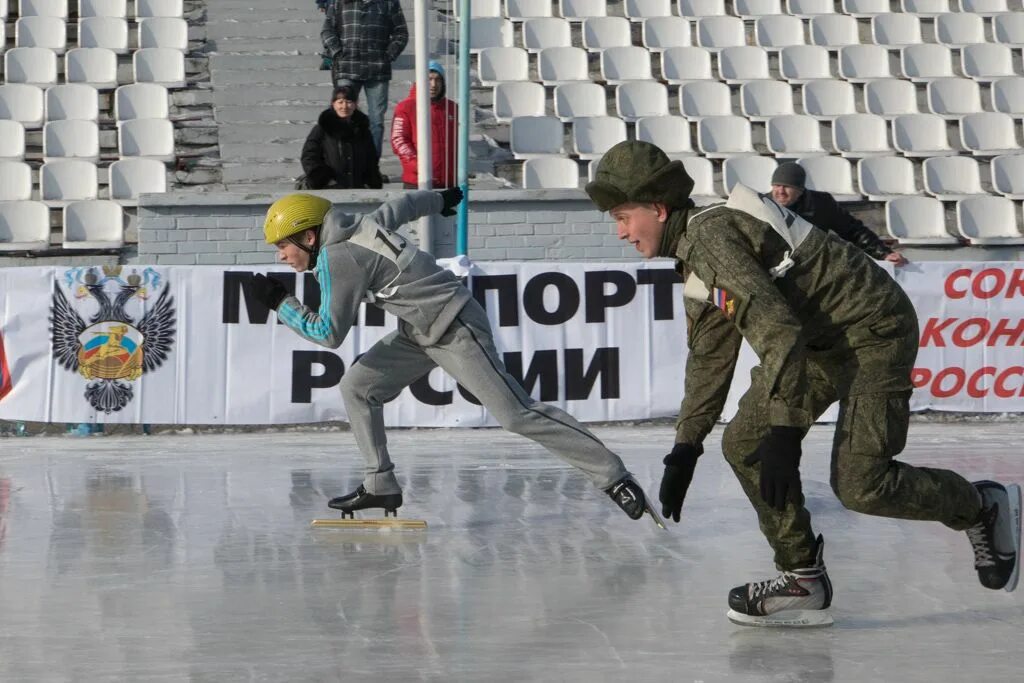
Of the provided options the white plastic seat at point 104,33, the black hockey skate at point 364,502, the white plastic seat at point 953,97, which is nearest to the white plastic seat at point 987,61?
the white plastic seat at point 953,97

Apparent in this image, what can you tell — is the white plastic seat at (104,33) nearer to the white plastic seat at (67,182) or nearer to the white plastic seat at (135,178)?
the white plastic seat at (67,182)

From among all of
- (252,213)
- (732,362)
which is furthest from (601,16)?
(732,362)

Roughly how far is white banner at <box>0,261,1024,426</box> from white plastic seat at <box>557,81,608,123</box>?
377 cm

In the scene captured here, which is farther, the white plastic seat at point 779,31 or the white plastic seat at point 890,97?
the white plastic seat at point 779,31

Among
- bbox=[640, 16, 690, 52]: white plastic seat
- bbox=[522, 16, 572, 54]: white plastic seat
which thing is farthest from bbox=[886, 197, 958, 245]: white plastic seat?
bbox=[522, 16, 572, 54]: white plastic seat

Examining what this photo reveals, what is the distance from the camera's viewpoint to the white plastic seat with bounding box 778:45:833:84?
16.2 metres

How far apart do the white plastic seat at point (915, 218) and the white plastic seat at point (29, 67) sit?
802cm

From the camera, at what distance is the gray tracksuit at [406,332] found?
627 centimetres

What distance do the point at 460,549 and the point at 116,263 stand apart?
770 centimetres

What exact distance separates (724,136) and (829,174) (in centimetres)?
108

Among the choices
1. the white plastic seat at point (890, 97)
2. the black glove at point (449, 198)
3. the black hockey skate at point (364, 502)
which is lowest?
the black hockey skate at point (364, 502)

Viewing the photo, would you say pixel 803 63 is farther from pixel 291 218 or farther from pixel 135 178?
pixel 291 218

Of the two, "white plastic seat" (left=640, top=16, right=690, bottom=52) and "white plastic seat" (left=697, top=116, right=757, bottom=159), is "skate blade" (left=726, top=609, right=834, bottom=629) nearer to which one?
"white plastic seat" (left=697, top=116, right=757, bottom=159)

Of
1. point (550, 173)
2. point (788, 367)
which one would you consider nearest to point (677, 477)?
point (788, 367)
